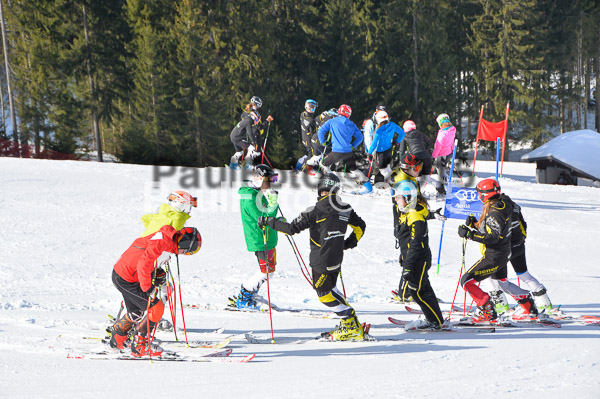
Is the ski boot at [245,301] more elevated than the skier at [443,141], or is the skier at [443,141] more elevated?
the skier at [443,141]

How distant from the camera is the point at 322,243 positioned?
597 centimetres

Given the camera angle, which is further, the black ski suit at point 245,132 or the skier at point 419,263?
the black ski suit at point 245,132

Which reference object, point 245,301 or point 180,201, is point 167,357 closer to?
point 180,201

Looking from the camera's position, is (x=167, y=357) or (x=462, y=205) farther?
(x=462, y=205)

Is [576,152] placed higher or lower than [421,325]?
higher

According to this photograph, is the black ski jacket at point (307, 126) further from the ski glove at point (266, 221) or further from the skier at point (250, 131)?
the ski glove at point (266, 221)

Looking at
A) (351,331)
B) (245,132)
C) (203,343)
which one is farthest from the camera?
(245,132)

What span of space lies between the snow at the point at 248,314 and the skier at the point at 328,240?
318 mm

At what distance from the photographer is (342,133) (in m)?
12.5

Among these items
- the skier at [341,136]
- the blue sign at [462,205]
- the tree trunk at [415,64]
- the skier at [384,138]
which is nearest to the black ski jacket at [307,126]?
the skier at [341,136]

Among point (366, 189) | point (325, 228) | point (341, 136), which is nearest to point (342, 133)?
point (341, 136)

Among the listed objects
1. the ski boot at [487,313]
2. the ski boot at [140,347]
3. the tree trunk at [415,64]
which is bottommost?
the ski boot at [487,313]

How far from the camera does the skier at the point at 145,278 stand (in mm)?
5254

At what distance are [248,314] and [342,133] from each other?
6.09 metres
